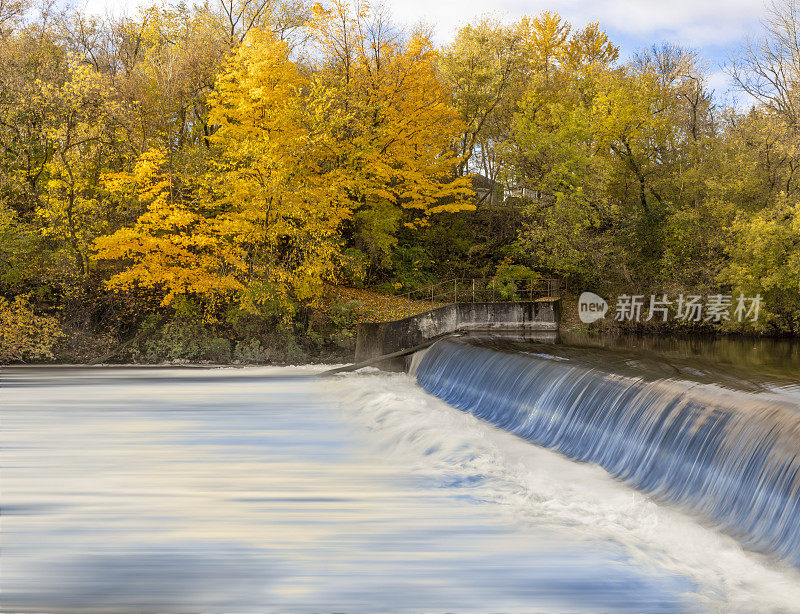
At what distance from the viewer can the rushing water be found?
6.32 metres

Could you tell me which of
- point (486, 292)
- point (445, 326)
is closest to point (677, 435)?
point (445, 326)

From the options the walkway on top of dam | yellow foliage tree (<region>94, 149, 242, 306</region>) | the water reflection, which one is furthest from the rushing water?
yellow foliage tree (<region>94, 149, 242, 306</region>)

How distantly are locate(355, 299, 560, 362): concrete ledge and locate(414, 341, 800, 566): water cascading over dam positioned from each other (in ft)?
25.8

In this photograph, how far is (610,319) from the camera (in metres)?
32.6

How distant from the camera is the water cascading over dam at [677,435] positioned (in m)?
7.72

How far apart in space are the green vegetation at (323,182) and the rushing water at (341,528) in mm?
11557

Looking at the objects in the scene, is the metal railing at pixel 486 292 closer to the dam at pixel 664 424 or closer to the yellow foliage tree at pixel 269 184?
the yellow foliage tree at pixel 269 184

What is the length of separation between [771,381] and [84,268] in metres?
21.9

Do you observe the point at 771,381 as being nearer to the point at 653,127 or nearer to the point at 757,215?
the point at 757,215

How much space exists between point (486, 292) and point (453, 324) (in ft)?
28.6

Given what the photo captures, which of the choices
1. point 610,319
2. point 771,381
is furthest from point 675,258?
point 771,381

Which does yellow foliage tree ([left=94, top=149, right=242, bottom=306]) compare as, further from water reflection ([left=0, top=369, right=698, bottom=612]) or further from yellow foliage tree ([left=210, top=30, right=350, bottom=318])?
water reflection ([left=0, top=369, right=698, bottom=612])

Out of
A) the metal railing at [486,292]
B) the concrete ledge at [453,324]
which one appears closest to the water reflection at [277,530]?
the concrete ledge at [453,324]

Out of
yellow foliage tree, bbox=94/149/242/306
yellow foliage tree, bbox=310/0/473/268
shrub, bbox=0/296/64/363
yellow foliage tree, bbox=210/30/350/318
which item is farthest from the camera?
yellow foliage tree, bbox=310/0/473/268
